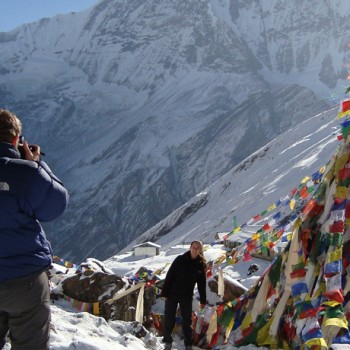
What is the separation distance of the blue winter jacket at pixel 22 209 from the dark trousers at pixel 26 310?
7cm

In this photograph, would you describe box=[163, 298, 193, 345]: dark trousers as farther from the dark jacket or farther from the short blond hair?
the short blond hair

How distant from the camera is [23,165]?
3.85 metres

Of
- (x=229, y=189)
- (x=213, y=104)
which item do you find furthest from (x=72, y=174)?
(x=229, y=189)

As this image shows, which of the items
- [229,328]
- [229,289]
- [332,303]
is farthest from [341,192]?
[229,289]

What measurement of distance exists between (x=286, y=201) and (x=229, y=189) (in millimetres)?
51917

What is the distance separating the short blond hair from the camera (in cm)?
392

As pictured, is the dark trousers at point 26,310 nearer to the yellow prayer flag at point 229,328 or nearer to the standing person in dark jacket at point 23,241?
the standing person in dark jacket at point 23,241

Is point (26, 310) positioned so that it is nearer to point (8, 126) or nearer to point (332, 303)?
point (8, 126)

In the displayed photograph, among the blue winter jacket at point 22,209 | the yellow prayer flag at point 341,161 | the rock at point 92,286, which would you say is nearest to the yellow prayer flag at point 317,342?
the yellow prayer flag at point 341,161

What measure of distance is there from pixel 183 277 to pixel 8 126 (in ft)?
13.8

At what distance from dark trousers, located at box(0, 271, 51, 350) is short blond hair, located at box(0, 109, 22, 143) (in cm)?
102

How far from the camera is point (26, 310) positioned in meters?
3.84

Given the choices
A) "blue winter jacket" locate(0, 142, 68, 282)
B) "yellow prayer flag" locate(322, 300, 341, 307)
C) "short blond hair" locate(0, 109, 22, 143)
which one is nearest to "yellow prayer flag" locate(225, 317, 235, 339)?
"yellow prayer flag" locate(322, 300, 341, 307)

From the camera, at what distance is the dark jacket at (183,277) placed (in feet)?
24.6
